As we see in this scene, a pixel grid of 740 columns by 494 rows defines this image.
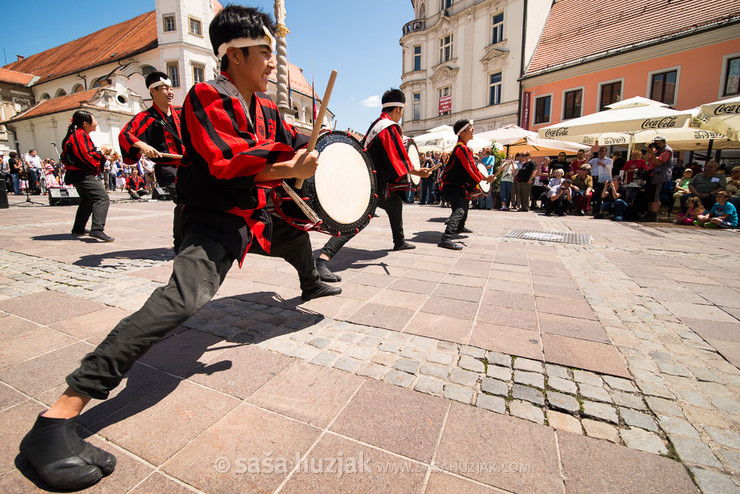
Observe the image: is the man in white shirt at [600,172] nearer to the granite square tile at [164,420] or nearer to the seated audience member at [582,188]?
the seated audience member at [582,188]

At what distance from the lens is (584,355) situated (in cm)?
235

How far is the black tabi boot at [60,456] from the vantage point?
4.27 ft

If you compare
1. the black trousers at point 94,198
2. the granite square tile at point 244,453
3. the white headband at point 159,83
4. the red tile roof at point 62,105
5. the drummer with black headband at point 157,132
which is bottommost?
the granite square tile at point 244,453

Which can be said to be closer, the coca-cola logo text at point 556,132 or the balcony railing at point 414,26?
the coca-cola logo text at point 556,132

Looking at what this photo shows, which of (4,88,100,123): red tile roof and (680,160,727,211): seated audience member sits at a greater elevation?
(4,88,100,123): red tile roof

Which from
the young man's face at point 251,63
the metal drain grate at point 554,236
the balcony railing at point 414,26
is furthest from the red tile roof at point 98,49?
the young man's face at point 251,63

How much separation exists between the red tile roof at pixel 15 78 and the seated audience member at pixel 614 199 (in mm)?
57801

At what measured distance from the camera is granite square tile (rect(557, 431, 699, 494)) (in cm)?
137

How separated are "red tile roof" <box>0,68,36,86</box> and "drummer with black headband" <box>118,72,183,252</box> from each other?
179 ft

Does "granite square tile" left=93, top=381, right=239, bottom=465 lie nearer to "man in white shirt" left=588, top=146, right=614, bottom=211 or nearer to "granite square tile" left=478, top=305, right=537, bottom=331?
"granite square tile" left=478, top=305, right=537, bottom=331

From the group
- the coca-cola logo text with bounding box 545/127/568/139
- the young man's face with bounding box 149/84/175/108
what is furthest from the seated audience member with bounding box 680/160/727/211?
the young man's face with bounding box 149/84/175/108

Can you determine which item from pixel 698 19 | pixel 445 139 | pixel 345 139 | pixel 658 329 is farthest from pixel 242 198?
pixel 698 19

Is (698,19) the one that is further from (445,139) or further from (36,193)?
(36,193)

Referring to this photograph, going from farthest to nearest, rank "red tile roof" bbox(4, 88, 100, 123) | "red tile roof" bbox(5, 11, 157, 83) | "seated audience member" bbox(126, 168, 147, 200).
A: "red tile roof" bbox(5, 11, 157, 83) < "red tile roof" bbox(4, 88, 100, 123) < "seated audience member" bbox(126, 168, 147, 200)
